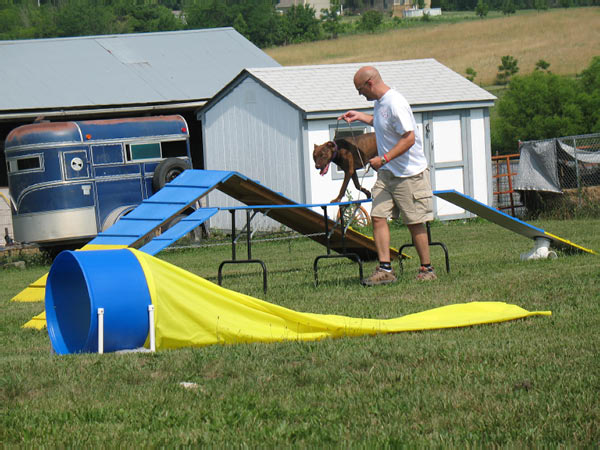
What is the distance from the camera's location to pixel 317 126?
716 inches

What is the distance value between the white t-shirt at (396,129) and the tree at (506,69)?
56.3m

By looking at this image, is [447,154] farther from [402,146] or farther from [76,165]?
[402,146]

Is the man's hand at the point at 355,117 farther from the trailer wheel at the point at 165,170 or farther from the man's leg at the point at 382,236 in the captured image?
the trailer wheel at the point at 165,170

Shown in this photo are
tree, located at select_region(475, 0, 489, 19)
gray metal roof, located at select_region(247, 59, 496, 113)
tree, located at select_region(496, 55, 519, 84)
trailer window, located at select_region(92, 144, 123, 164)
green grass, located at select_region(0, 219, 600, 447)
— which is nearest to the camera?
green grass, located at select_region(0, 219, 600, 447)

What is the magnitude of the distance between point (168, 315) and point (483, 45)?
256ft

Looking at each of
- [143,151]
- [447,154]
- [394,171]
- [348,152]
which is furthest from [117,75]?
[394,171]

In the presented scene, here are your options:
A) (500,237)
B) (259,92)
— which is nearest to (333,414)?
(500,237)

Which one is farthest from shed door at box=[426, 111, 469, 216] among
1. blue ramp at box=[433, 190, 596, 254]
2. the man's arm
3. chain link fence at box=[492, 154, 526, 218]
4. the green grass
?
the green grass

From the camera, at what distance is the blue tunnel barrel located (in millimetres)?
5285

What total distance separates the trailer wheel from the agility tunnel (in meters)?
11.0

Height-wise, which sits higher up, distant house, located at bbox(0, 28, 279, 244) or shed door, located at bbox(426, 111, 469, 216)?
distant house, located at bbox(0, 28, 279, 244)

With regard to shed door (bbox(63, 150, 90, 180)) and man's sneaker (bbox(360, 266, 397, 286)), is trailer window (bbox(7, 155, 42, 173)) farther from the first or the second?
man's sneaker (bbox(360, 266, 397, 286))

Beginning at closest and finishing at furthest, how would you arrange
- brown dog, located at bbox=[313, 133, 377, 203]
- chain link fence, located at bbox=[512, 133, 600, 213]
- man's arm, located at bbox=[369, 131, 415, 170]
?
man's arm, located at bbox=[369, 131, 415, 170], brown dog, located at bbox=[313, 133, 377, 203], chain link fence, located at bbox=[512, 133, 600, 213]

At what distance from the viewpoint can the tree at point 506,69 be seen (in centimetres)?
6219
